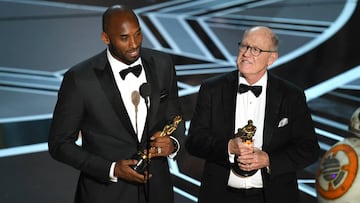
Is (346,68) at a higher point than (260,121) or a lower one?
lower

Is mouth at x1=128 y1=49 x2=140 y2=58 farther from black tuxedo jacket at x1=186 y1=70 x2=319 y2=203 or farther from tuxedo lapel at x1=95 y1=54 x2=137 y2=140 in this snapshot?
black tuxedo jacket at x1=186 y1=70 x2=319 y2=203

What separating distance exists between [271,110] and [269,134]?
10cm

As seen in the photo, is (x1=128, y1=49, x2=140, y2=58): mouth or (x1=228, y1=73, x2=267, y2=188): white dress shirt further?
(x1=228, y1=73, x2=267, y2=188): white dress shirt

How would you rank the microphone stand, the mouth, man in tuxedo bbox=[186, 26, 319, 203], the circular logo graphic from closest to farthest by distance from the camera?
the microphone stand, the circular logo graphic, the mouth, man in tuxedo bbox=[186, 26, 319, 203]

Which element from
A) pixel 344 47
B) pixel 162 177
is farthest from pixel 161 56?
pixel 344 47

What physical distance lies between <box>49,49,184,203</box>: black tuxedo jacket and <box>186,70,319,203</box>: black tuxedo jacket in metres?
0.17

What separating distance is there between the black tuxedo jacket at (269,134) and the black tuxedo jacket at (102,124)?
0.17 metres

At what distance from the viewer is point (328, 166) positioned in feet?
6.86

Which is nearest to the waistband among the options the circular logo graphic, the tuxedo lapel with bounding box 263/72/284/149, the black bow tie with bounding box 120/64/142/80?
Answer: the tuxedo lapel with bounding box 263/72/284/149

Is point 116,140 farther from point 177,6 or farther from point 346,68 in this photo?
point 177,6

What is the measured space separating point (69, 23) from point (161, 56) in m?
4.96

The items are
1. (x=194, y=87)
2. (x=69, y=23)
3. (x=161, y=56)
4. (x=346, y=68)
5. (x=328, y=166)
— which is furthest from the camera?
(x=69, y=23)

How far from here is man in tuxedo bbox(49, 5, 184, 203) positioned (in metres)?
2.11

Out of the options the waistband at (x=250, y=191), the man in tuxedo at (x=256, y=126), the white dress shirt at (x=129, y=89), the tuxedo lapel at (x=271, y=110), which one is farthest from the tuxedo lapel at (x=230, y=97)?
the white dress shirt at (x=129, y=89)
